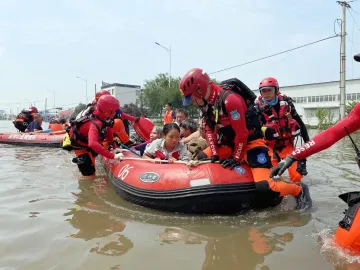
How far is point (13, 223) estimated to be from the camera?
11.4 feet

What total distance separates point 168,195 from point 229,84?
1.29 m

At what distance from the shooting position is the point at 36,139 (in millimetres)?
12250

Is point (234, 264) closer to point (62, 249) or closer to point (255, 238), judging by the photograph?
point (255, 238)

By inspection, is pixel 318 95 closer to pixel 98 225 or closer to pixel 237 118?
pixel 237 118

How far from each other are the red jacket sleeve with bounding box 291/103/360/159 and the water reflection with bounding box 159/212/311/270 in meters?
0.76

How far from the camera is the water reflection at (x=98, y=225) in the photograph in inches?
112

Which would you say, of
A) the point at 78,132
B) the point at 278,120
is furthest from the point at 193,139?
the point at 78,132

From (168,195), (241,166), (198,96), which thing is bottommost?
(168,195)

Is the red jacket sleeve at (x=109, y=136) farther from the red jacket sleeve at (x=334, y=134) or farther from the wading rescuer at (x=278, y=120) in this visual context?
the red jacket sleeve at (x=334, y=134)

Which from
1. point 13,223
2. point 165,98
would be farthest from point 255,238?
point 165,98

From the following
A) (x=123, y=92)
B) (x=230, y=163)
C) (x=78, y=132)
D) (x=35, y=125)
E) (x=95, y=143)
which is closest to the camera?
(x=230, y=163)

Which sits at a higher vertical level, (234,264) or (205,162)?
(205,162)

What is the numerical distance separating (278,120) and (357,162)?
8.05 feet

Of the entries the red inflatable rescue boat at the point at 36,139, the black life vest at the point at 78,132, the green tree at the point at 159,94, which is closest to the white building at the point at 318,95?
the green tree at the point at 159,94
